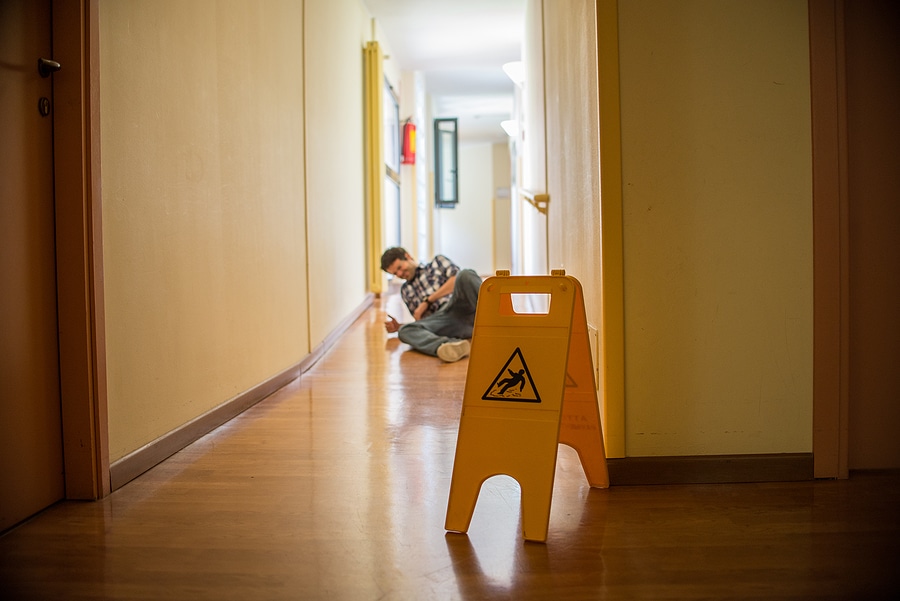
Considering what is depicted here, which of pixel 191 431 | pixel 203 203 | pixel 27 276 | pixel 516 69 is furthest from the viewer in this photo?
pixel 516 69

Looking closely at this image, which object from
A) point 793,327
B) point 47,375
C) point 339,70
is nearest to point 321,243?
point 339,70

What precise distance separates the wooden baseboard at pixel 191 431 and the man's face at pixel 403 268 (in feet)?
3.59

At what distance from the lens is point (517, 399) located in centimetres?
157

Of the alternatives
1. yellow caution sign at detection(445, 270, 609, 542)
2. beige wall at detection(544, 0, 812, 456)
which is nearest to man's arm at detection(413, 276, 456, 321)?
beige wall at detection(544, 0, 812, 456)

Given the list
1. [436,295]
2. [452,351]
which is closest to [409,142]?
[436,295]

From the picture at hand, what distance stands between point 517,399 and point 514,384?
35 mm

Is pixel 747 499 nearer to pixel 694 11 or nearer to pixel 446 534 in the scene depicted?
pixel 446 534

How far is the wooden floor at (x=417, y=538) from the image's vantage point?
1274 mm

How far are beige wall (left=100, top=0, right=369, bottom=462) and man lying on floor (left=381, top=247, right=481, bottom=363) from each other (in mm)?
569

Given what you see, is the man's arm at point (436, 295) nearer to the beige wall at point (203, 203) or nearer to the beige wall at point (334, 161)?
the beige wall at point (334, 161)

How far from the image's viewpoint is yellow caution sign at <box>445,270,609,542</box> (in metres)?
1.51

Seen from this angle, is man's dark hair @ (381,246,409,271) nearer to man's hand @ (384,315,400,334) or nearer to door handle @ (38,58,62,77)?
man's hand @ (384,315,400,334)

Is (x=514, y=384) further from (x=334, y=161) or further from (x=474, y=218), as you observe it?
(x=474, y=218)

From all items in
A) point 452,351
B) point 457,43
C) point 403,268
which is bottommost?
point 452,351
